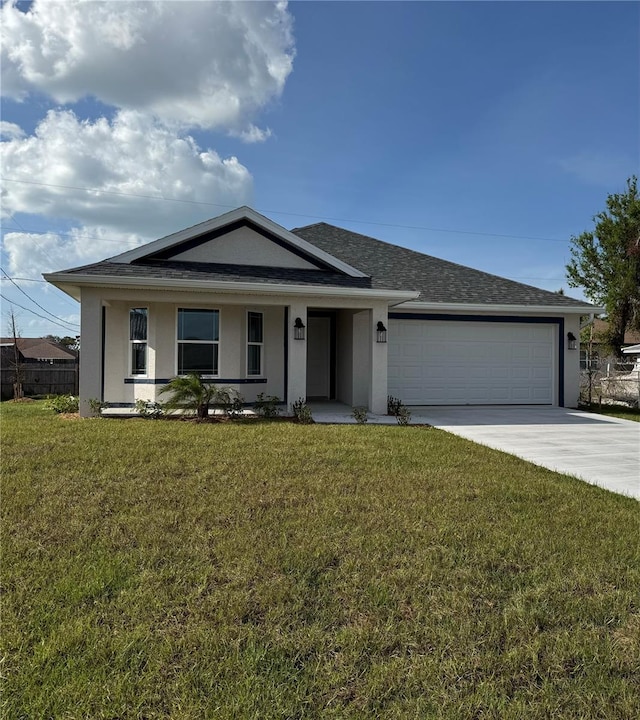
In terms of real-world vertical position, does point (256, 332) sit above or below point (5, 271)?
below

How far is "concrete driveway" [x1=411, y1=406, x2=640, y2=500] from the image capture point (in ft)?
21.6

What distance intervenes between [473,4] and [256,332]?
9.00m

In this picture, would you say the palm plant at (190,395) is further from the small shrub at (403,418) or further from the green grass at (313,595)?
the small shrub at (403,418)

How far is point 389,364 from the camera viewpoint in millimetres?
13250

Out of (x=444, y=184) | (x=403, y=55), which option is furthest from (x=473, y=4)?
(x=444, y=184)

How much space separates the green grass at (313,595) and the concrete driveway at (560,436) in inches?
50.5

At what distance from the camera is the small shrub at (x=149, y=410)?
1049cm

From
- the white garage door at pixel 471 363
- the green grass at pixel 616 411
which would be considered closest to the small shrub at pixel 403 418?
the white garage door at pixel 471 363

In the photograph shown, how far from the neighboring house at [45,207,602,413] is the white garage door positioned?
0.03 m

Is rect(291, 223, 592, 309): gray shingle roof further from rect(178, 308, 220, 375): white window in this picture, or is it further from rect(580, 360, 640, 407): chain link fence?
rect(178, 308, 220, 375): white window

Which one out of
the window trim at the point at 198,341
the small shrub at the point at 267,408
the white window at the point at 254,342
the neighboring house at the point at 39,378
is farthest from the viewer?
the neighboring house at the point at 39,378

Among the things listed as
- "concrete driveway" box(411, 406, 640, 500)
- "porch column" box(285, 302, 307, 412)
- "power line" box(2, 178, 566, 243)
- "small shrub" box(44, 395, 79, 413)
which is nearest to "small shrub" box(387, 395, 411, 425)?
"concrete driveway" box(411, 406, 640, 500)

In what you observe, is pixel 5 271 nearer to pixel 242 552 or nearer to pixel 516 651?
pixel 242 552

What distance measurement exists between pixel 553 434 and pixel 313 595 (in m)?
7.99
